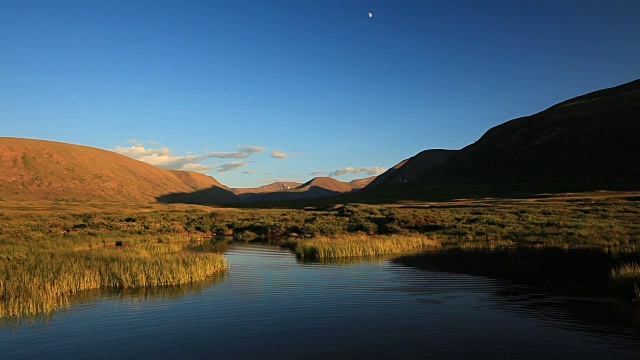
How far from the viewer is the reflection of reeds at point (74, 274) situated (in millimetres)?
16891

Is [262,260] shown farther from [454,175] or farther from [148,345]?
[454,175]

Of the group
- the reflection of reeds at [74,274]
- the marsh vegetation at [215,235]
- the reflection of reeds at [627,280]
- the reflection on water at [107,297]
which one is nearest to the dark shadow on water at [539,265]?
the reflection of reeds at [627,280]

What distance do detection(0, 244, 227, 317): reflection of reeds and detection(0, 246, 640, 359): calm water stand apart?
1229 mm

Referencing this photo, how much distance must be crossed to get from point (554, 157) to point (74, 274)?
126m

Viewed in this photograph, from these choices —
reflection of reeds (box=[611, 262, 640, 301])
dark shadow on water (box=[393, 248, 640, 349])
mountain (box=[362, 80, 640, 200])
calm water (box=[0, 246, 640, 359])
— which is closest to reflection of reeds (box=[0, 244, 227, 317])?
calm water (box=[0, 246, 640, 359])

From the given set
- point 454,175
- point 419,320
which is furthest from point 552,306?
point 454,175

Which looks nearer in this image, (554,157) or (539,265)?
(539,265)

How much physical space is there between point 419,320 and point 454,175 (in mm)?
133495

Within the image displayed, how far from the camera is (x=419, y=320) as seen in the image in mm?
15016

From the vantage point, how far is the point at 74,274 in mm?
19969

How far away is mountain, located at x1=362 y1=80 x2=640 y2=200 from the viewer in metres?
102

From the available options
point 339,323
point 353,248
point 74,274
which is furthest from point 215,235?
point 339,323

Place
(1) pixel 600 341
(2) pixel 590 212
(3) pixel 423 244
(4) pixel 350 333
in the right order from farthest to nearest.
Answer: (2) pixel 590 212 < (3) pixel 423 244 < (4) pixel 350 333 < (1) pixel 600 341

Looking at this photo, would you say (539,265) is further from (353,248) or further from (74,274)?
(74,274)
